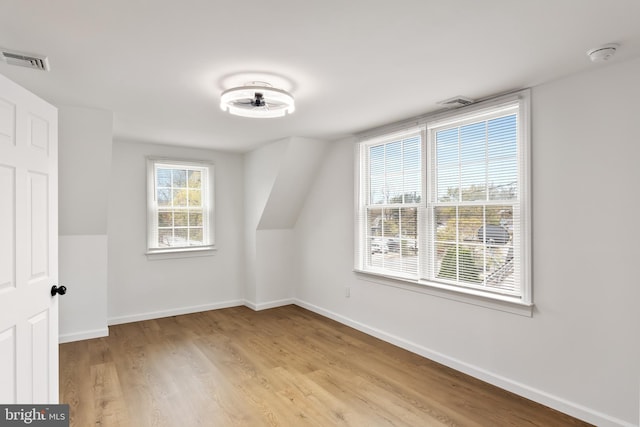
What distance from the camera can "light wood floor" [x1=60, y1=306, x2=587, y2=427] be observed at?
2.46m

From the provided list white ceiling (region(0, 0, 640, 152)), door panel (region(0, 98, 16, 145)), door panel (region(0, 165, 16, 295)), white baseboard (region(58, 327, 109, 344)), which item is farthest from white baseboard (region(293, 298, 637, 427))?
door panel (region(0, 98, 16, 145))

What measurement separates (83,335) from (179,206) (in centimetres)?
193

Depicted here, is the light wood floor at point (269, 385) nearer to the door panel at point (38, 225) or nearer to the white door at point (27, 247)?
the white door at point (27, 247)

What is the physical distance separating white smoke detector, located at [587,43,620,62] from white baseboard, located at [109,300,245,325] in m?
5.00

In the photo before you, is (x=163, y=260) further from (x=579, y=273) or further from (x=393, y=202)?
(x=579, y=273)

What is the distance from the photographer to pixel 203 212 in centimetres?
529

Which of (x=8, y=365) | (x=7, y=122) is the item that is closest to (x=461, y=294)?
(x=8, y=365)

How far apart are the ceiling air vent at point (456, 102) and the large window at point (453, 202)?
0.26 ft

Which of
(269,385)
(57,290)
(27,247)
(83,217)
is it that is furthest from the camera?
(83,217)

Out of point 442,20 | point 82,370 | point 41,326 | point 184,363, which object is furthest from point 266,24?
point 82,370

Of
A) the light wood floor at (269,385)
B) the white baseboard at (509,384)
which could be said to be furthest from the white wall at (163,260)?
the white baseboard at (509,384)

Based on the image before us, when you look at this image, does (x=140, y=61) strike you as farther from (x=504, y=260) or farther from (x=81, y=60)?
(x=504, y=260)

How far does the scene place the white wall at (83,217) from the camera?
3.30 m

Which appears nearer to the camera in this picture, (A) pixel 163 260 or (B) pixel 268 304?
(A) pixel 163 260
